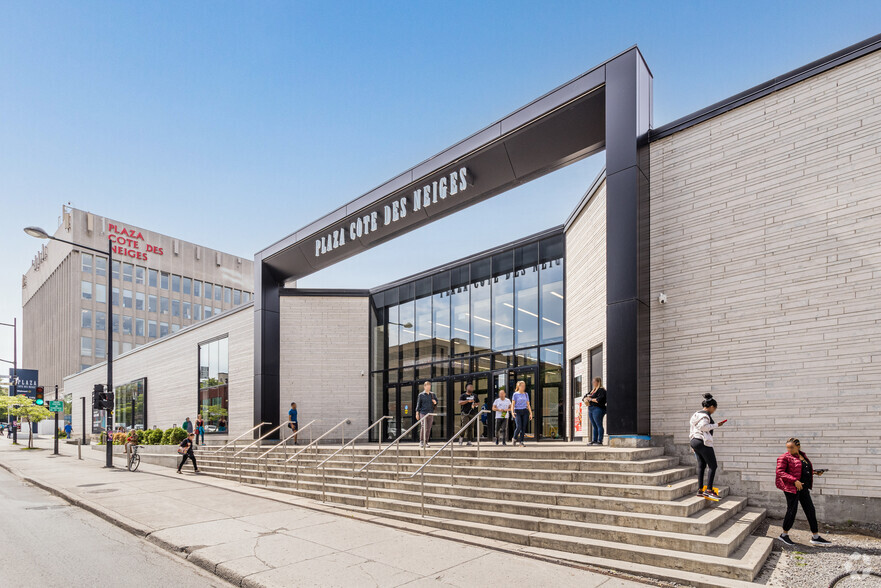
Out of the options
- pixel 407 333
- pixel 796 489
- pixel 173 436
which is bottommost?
pixel 173 436

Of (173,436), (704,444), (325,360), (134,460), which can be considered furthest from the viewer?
(173,436)

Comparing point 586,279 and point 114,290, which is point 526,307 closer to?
point 586,279

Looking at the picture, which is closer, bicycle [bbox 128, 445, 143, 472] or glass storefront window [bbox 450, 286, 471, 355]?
glass storefront window [bbox 450, 286, 471, 355]

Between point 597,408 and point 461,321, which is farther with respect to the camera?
point 461,321

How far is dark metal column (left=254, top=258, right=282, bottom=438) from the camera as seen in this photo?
21.0 metres

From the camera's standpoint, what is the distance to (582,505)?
8.48 m

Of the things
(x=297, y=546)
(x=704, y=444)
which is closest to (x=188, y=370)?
(x=297, y=546)

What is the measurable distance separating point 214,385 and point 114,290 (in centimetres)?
4705

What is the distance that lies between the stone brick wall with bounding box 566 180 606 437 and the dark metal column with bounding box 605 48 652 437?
1.75 metres

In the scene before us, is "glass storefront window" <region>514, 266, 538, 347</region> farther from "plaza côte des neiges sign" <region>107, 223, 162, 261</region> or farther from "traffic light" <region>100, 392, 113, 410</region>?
"plaza côte des neiges sign" <region>107, 223, 162, 261</region>

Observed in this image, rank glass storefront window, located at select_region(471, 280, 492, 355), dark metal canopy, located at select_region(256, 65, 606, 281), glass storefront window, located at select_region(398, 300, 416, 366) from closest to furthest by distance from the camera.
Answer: dark metal canopy, located at select_region(256, 65, 606, 281) → glass storefront window, located at select_region(471, 280, 492, 355) → glass storefront window, located at select_region(398, 300, 416, 366)

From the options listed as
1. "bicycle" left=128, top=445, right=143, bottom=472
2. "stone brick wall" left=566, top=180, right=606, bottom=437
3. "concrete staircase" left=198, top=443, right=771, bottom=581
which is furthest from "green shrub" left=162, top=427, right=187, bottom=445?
"stone brick wall" left=566, top=180, right=606, bottom=437

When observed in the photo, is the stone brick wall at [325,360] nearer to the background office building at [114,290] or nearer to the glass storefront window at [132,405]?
the glass storefront window at [132,405]

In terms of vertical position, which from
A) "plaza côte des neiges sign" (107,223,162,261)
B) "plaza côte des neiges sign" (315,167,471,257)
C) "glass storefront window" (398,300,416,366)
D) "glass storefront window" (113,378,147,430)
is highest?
"plaza côte des neiges sign" (107,223,162,261)
